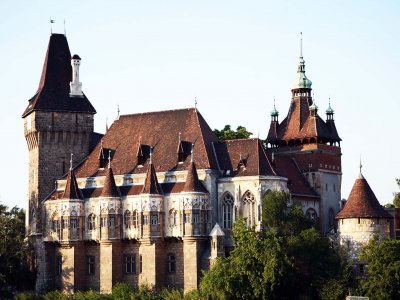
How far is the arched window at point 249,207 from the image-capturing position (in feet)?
339

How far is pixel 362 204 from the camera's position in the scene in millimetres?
101438

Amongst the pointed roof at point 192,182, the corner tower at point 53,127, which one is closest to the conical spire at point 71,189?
the corner tower at point 53,127

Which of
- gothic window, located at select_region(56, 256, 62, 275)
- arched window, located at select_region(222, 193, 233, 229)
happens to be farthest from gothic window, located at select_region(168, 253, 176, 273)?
gothic window, located at select_region(56, 256, 62, 275)

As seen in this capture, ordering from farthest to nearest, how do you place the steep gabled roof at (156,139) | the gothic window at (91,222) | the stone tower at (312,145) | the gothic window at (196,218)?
the stone tower at (312,145), the gothic window at (91,222), the steep gabled roof at (156,139), the gothic window at (196,218)

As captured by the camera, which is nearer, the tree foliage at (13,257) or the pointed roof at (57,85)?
the tree foliage at (13,257)

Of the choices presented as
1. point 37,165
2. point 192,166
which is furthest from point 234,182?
point 37,165

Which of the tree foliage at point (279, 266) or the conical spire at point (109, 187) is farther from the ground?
the conical spire at point (109, 187)

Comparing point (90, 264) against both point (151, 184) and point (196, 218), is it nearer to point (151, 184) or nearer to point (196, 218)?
point (151, 184)

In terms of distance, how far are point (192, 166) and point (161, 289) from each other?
10638mm

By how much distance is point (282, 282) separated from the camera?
308 ft

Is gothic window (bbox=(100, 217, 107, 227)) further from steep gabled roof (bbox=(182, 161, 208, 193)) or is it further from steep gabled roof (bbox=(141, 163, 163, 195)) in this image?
steep gabled roof (bbox=(182, 161, 208, 193))

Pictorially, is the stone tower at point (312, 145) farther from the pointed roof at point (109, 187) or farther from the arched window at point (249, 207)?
the pointed roof at point (109, 187)

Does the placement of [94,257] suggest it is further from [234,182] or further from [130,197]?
[234,182]

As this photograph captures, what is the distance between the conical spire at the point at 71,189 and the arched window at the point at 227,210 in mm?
13148
